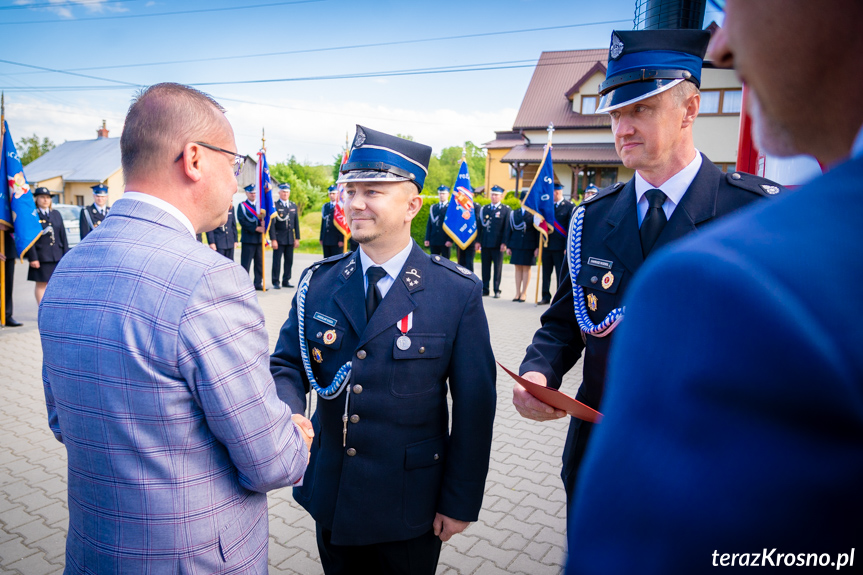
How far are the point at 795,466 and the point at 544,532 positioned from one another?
3480 millimetres

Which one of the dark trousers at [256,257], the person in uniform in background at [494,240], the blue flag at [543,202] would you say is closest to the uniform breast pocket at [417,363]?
the blue flag at [543,202]

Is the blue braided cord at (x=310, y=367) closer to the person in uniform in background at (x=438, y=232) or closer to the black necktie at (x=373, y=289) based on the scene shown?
the black necktie at (x=373, y=289)

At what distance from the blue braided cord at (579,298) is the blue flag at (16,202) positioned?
9330 millimetres

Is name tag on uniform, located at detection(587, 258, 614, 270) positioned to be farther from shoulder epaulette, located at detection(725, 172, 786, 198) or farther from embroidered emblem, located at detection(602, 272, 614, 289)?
shoulder epaulette, located at detection(725, 172, 786, 198)

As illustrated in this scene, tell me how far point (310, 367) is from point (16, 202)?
28.5 feet

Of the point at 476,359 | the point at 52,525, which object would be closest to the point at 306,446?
the point at 476,359

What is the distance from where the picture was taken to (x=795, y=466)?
0.45m

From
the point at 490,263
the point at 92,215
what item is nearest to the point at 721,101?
the point at 490,263

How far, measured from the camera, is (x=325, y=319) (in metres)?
2.24

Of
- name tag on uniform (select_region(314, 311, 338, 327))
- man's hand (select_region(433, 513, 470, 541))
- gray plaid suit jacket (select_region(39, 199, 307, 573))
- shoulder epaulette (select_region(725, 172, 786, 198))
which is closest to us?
gray plaid suit jacket (select_region(39, 199, 307, 573))

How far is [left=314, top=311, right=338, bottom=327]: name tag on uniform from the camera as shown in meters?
2.22

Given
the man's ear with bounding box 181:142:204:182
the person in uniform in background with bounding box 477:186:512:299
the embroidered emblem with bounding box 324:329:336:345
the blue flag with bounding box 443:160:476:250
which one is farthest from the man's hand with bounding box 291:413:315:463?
the blue flag with bounding box 443:160:476:250

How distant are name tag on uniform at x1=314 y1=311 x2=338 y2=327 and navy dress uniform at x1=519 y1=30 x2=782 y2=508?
32.4 inches

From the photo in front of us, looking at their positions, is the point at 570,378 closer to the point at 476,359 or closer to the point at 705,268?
the point at 476,359
